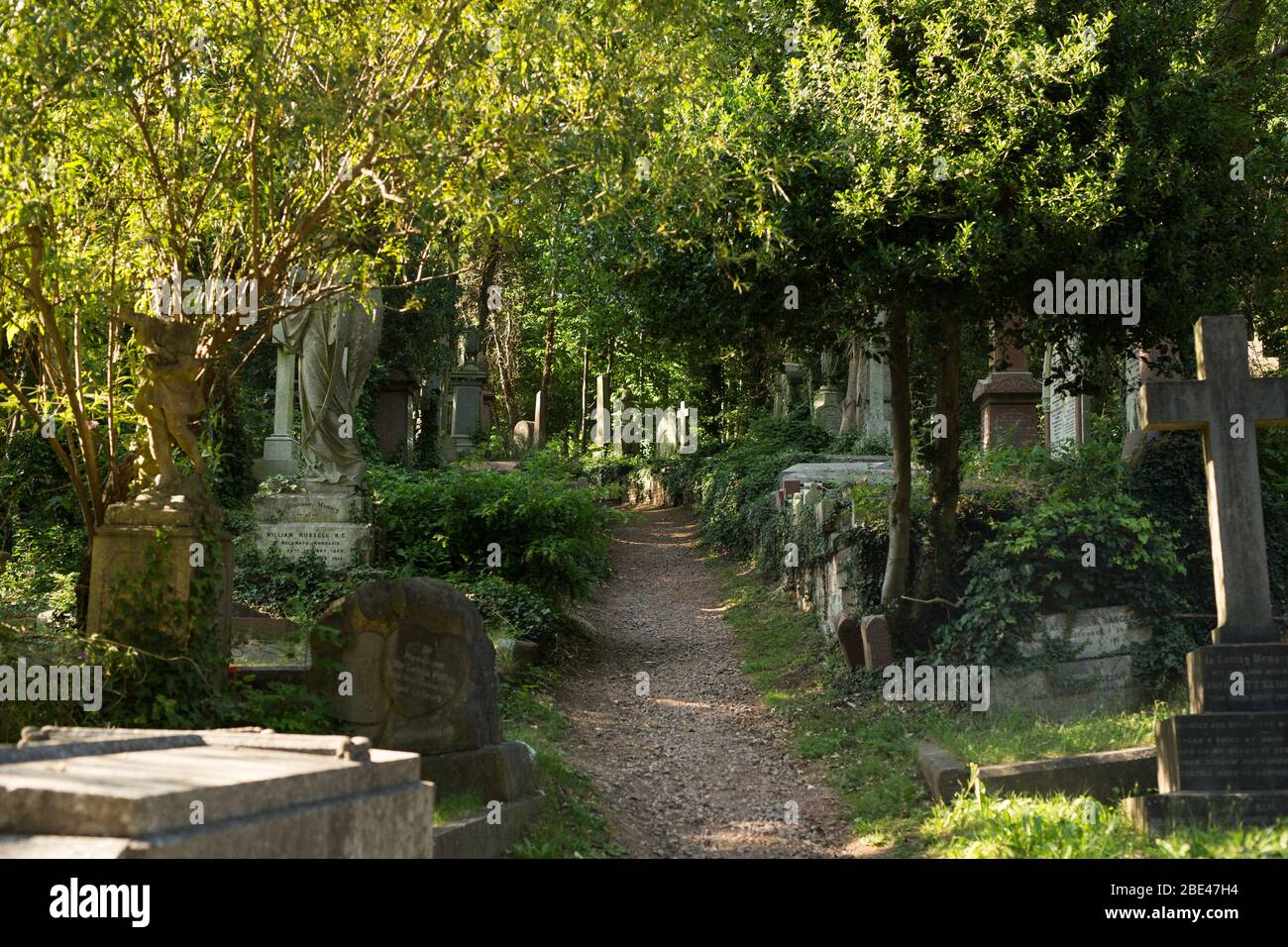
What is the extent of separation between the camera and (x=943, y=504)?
11.4 metres

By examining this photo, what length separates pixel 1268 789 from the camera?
6.72 m

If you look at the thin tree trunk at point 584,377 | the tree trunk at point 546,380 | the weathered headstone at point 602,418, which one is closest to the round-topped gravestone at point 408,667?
the tree trunk at point 546,380

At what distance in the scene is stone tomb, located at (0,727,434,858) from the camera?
3.41 metres

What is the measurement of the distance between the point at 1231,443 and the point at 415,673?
5.37 metres

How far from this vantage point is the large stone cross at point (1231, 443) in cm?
730

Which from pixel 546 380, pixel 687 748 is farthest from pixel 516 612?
pixel 546 380

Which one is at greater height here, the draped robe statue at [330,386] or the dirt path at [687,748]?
the draped robe statue at [330,386]

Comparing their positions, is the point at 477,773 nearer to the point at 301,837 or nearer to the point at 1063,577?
the point at 301,837

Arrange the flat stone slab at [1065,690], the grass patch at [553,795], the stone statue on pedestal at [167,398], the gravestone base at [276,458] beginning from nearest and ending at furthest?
the grass patch at [553,795] < the stone statue on pedestal at [167,398] < the flat stone slab at [1065,690] < the gravestone base at [276,458]

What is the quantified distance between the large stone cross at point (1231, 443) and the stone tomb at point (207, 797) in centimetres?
519

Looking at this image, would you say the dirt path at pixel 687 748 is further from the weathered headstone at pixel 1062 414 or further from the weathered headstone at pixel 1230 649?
the weathered headstone at pixel 1062 414

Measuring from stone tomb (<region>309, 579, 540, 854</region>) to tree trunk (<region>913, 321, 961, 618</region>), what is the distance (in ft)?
16.4

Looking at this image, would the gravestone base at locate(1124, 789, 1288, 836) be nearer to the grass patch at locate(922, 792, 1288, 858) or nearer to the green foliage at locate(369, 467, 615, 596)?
the grass patch at locate(922, 792, 1288, 858)
